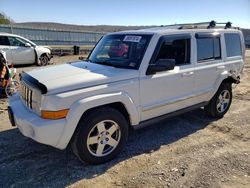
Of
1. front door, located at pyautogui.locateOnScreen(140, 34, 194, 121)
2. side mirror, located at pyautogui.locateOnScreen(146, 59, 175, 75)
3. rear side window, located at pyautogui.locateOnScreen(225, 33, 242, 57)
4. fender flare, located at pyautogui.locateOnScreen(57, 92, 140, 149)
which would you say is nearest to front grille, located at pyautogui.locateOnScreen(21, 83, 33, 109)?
fender flare, located at pyautogui.locateOnScreen(57, 92, 140, 149)

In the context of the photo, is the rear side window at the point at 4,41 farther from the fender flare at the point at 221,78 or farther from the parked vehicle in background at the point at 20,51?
the fender flare at the point at 221,78

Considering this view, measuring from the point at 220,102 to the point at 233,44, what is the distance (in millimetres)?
1286

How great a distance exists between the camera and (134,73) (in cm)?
384

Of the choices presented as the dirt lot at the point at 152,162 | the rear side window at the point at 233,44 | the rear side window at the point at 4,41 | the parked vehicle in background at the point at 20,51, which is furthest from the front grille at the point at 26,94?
the rear side window at the point at 4,41

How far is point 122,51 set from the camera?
4.34 metres

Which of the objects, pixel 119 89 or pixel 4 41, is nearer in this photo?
pixel 119 89

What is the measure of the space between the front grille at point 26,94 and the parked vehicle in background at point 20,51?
9547 millimetres

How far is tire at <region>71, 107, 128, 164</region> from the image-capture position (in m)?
3.46

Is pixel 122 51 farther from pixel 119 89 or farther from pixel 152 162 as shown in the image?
pixel 152 162

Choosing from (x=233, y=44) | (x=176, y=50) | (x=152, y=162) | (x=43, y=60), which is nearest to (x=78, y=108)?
(x=152, y=162)

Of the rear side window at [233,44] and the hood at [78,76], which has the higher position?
the rear side window at [233,44]

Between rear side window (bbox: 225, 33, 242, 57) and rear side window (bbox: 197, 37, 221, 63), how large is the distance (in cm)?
37

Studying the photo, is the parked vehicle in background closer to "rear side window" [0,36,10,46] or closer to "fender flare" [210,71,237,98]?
"rear side window" [0,36,10,46]

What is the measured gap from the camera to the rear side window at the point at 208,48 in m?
4.82
